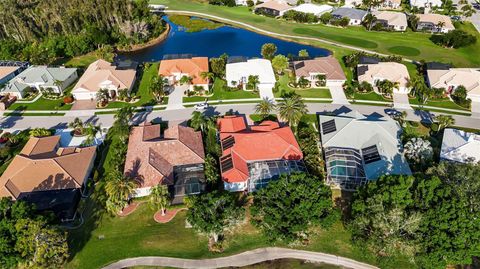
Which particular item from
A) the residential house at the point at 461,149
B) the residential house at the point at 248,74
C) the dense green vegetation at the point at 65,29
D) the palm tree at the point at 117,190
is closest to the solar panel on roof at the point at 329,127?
the residential house at the point at 461,149

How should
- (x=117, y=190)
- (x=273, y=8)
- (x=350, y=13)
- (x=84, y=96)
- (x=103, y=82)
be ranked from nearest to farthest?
(x=117, y=190)
(x=84, y=96)
(x=103, y=82)
(x=350, y=13)
(x=273, y=8)

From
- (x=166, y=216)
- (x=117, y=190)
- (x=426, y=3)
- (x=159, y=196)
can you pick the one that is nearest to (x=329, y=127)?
(x=166, y=216)

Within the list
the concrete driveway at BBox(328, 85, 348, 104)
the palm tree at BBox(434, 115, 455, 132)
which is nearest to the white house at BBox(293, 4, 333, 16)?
the concrete driveway at BBox(328, 85, 348, 104)

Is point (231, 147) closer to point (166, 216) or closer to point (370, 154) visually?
point (166, 216)

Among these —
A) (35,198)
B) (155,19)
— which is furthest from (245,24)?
(35,198)

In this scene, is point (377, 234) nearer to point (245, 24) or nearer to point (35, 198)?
point (35, 198)

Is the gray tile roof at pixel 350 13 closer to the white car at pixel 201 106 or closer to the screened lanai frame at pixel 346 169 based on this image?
the white car at pixel 201 106
